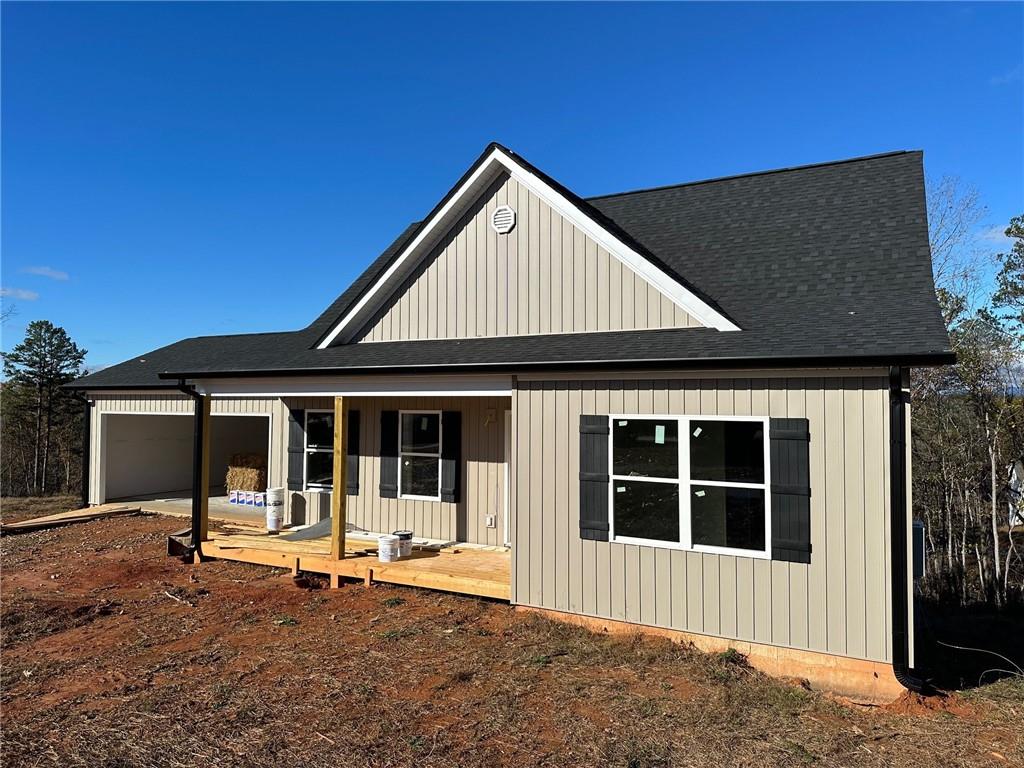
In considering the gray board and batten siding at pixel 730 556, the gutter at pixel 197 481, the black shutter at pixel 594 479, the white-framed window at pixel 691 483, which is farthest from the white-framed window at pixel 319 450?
the white-framed window at pixel 691 483

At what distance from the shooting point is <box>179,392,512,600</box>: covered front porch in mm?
8438

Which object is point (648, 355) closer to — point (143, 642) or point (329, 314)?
point (143, 642)

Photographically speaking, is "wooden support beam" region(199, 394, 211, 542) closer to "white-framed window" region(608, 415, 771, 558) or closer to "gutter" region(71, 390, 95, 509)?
"white-framed window" region(608, 415, 771, 558)

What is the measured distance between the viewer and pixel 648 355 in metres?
6.19

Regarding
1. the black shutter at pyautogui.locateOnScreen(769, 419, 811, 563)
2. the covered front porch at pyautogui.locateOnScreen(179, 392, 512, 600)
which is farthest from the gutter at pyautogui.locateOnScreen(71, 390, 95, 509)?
the black shutter at pyautogui.locateOnScreen(769, 419, 811, 563)

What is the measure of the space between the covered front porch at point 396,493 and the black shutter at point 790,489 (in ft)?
12.7

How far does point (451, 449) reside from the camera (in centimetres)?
962

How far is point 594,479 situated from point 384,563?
11.5 ft

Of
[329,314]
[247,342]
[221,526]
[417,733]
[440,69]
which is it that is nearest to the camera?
[417,733]

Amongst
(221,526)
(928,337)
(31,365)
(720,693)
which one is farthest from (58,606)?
(31,365)

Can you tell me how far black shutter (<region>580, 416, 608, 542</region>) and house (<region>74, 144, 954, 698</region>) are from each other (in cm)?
2

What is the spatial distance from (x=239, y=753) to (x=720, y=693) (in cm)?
374

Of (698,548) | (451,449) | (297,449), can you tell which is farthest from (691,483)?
(297,449)

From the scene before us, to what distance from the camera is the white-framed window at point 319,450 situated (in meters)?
11.0
